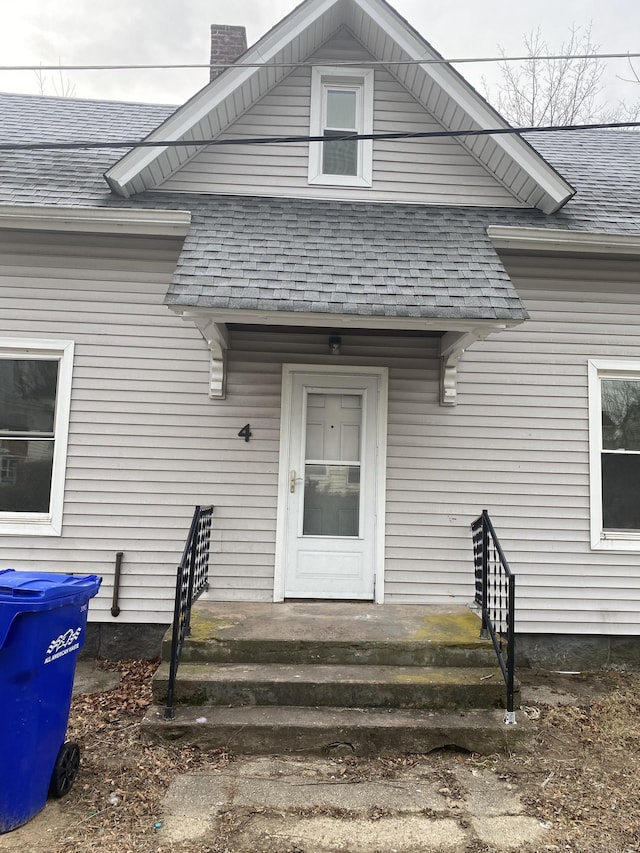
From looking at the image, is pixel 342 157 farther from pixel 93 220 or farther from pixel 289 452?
pixel 289 452

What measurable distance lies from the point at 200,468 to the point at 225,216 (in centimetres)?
233

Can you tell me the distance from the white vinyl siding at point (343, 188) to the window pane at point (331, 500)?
2707 mm

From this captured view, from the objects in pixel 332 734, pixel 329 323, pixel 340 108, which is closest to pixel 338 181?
pixel 340 108

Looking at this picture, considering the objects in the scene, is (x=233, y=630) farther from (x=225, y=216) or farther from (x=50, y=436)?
(x=225, y=216)

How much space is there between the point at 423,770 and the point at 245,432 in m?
2.99

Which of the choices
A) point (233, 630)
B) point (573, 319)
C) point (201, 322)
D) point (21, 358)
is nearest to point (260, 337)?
point (201, 322)

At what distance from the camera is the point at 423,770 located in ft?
11.0

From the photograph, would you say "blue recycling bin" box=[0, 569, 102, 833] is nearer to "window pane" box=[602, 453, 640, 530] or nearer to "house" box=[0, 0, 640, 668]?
"house" box=[0, 0, 640, 668]

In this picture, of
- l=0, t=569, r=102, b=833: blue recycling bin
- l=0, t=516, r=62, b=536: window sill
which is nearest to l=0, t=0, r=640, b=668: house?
l=0, t=516, r=62, b=536: window sill

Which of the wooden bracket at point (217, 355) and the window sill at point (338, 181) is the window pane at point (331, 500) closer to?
the wooden bracket at point (217, 355)

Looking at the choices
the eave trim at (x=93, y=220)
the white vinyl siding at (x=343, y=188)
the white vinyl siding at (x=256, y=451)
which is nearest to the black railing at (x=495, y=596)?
the white vinyl siding at (x=256, y=451)

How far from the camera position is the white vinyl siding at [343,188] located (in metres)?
5.54

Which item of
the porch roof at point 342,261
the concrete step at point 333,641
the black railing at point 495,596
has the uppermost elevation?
the porch roof at point 342,261

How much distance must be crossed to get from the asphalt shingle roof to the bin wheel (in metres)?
2.87
